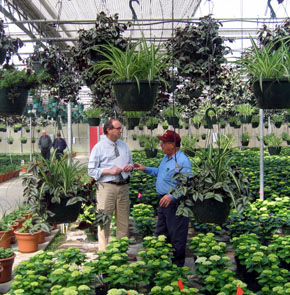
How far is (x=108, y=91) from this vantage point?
3762 millimetres

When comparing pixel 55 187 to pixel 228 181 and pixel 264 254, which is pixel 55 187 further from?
pixel 264 254

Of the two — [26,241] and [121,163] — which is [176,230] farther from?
[26,241]

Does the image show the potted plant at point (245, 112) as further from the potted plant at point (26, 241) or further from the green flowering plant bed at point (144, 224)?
the potted plant at point (26, 241)

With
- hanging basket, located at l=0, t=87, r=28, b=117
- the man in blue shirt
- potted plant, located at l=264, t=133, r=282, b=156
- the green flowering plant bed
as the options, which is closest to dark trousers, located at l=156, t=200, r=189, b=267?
the man in blue shirt

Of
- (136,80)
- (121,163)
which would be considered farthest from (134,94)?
(121,163)

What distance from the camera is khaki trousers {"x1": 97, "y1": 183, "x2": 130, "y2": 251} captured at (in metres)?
3.51

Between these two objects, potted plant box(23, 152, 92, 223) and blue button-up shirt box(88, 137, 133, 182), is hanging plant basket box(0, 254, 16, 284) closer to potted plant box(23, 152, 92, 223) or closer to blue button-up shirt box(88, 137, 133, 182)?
blue button-up shirt box(88, 137, 133, 182)

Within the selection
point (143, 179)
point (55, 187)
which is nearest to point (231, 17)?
point (143, 179)

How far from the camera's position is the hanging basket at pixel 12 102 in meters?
2.69

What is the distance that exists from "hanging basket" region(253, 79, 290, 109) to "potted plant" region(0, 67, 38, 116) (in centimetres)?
156

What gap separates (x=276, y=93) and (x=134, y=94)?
2.77ft

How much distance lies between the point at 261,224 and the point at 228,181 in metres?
1.99

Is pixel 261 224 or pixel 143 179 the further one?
pixel 143 179

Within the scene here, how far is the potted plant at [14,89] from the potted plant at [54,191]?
562 millimetres
